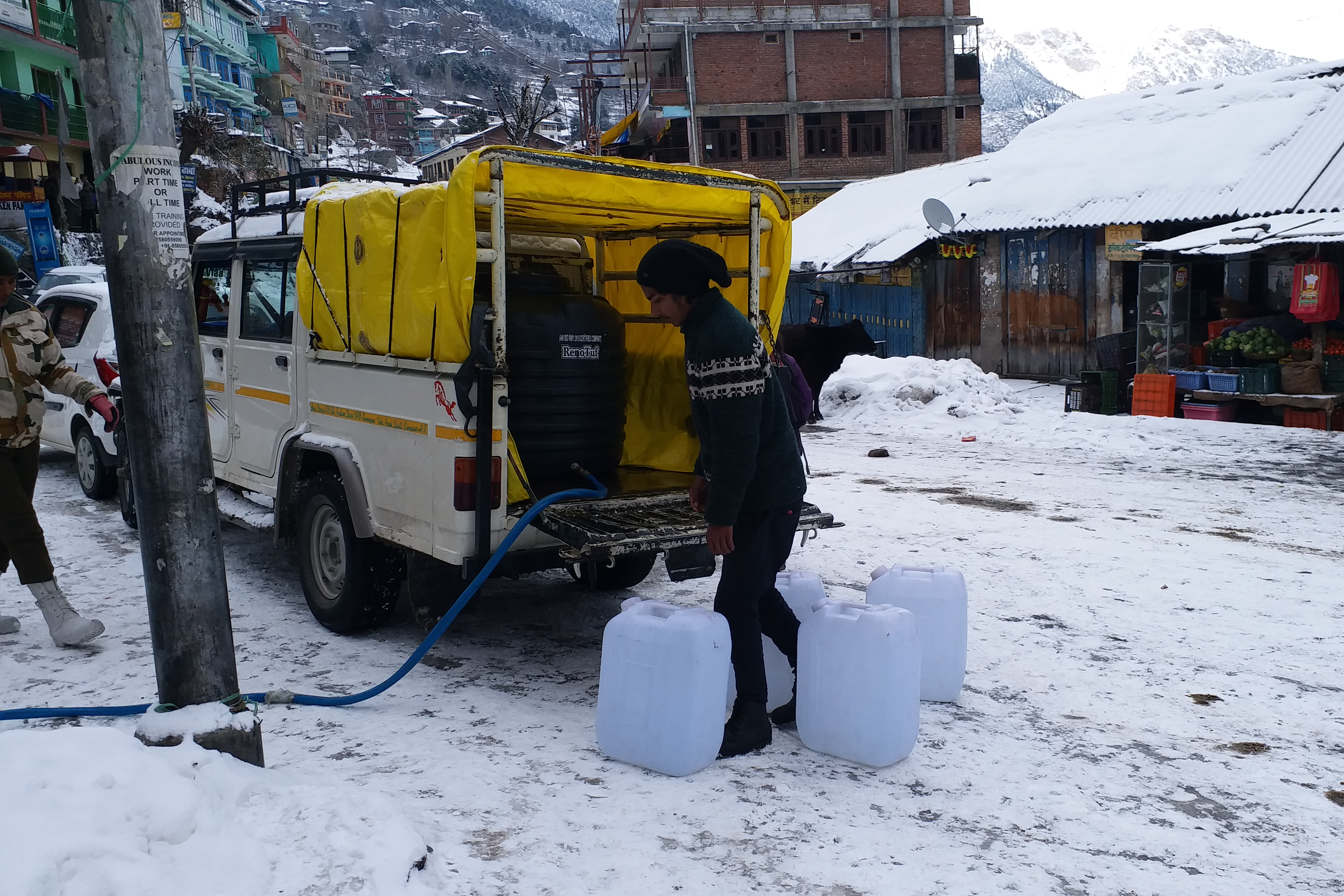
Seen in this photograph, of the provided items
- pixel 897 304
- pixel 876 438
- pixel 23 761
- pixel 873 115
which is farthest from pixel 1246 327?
pixel 873 115

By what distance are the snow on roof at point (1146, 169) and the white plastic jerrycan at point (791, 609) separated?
47.8 ft

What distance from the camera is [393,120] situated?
123 meters

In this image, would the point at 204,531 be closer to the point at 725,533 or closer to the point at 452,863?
the point at 452,863

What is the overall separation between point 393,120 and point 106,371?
124 m

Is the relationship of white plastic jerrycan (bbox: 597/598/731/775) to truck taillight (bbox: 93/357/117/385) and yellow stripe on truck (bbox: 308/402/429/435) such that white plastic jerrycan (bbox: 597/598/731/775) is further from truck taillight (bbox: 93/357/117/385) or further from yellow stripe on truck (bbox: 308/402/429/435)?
truck taillight (bbox: 93/357/117/385)

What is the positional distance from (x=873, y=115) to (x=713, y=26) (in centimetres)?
800

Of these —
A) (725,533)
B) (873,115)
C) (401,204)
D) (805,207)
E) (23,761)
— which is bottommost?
(23,761)

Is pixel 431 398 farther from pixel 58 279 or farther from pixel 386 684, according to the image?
pixel 58 279

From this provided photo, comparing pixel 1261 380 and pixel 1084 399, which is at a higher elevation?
pixel 1261 380

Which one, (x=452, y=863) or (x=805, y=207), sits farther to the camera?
(x=805, y=207)

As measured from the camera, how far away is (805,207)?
41219mm

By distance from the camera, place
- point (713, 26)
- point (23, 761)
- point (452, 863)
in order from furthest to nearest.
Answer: point (713, 26) < point (452, 863) < point (23, 761)

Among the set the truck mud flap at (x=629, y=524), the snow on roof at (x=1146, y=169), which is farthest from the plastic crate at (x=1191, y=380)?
the truck mud flap at (x=629, y=524)

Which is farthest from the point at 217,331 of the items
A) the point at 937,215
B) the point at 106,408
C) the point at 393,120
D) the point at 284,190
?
the point at 393,120
